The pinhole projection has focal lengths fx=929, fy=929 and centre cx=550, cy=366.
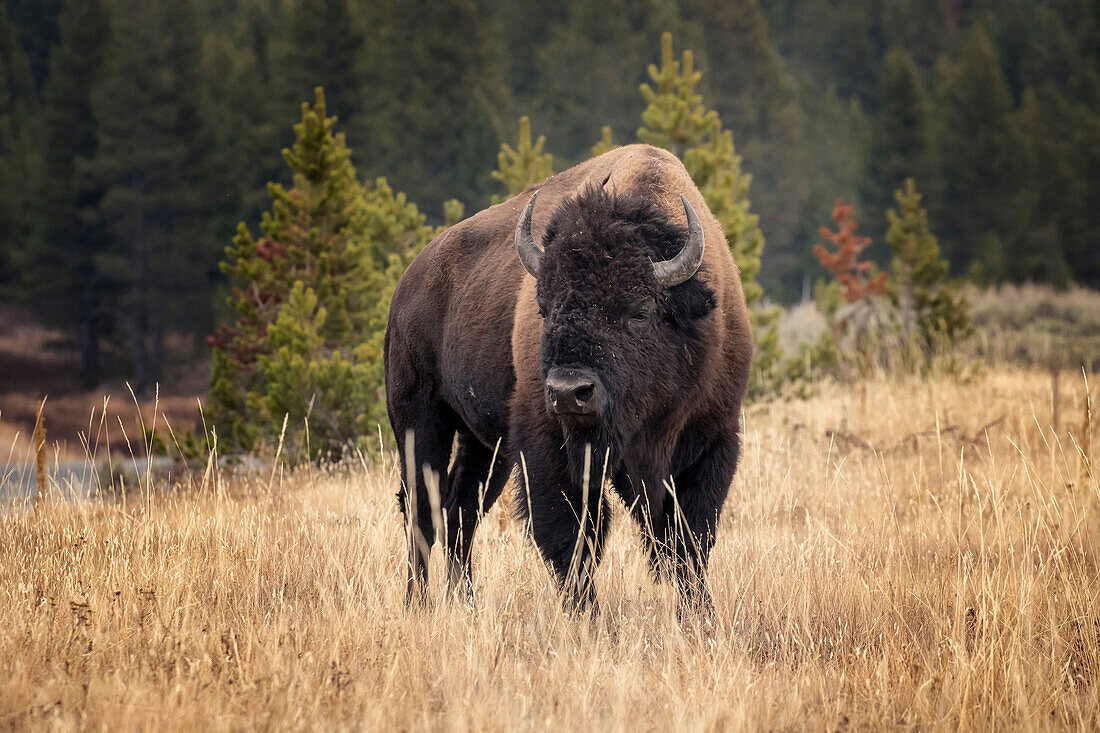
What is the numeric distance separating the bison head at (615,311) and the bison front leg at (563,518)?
178mm

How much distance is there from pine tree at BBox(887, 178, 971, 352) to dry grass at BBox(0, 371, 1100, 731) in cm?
1056

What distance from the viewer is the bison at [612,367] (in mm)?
3992

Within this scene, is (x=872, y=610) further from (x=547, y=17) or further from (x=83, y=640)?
(x=547, y=17)

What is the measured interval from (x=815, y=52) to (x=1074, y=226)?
33.5m

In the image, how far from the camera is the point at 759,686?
3361 mm

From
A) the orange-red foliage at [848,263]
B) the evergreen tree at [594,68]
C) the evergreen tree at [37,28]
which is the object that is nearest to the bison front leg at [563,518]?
the orange-red foliage at [848,263]

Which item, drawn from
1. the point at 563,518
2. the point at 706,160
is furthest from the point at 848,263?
the point at 563,518

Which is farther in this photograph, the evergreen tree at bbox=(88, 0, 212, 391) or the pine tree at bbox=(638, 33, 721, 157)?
the evergreen tree at bbox=(88, 0, 212, 391)

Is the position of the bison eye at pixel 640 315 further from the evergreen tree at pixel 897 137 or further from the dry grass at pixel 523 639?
the evergreen tree at pixel 897 137

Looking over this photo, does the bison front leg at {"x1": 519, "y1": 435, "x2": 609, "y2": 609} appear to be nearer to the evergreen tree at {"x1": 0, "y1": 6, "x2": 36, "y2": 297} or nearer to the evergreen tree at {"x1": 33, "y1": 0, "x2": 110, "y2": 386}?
the evergreen tree at {"x1": 33, "y1": 0, "x2": 110, "y2": 386}

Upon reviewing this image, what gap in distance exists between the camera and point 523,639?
3.96m

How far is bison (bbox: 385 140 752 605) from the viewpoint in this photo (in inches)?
157

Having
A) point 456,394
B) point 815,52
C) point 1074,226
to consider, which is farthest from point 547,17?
point 456,394

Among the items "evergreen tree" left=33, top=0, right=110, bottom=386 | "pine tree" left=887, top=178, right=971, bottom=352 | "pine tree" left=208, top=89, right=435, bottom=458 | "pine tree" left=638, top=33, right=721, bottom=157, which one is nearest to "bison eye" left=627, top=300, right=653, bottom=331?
"pine tree" left=208, top=89, right=435, bottom=458
